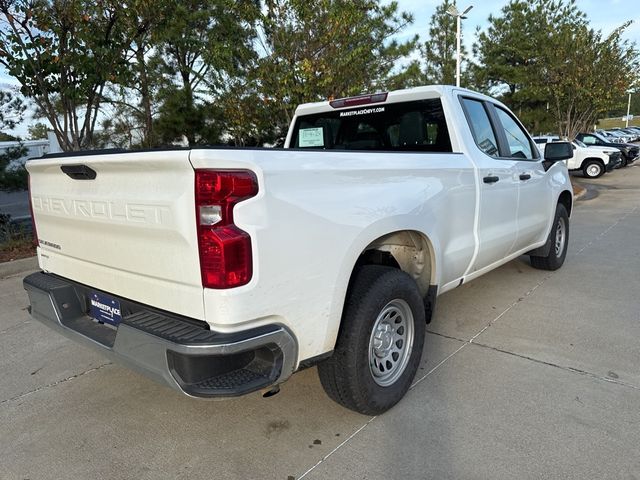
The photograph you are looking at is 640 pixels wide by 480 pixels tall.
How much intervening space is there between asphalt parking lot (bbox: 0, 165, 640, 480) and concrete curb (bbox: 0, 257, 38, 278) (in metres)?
2.26

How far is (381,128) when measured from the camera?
3.98 m

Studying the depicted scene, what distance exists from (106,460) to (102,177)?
58.1 inches

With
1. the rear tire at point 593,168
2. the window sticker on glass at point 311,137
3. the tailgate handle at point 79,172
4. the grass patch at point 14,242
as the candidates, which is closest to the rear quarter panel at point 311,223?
the tailgate handle at point 79,172

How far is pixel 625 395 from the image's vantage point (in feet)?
9.53

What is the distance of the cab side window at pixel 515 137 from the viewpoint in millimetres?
4355

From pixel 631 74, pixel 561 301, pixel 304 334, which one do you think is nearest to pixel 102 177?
pixel 304 334

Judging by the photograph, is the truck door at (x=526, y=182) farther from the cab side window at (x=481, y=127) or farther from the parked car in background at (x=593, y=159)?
the parked car in background at (x=593, y=159)

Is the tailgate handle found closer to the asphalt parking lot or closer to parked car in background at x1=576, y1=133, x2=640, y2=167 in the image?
the asphalt parking lot

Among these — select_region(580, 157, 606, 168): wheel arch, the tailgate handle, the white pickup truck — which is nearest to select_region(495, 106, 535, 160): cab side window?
the white pickup truck

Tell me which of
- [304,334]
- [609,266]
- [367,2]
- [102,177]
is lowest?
[609,266]

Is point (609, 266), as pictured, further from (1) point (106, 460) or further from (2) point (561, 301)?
(1) point (106, 460)

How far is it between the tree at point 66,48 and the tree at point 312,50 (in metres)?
2.48

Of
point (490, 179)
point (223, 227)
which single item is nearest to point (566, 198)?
point (490, 179)

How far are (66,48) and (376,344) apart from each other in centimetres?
640
